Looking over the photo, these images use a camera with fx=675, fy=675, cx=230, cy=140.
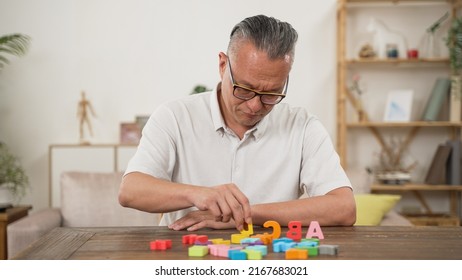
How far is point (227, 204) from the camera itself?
132cm

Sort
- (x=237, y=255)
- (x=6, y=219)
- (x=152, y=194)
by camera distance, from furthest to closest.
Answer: (x=6, y=219) → (x=152, y=194) → (x=237, y=255)

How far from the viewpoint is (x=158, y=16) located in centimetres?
443

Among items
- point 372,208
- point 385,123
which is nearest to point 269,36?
point 372,208

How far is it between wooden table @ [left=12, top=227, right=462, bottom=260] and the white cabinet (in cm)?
290

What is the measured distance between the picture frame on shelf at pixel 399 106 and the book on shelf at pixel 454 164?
1.04 feet

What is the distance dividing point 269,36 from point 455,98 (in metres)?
2.94

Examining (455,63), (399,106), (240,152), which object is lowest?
(240,152)

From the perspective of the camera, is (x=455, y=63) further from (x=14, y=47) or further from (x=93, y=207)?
(x=14, y=47)

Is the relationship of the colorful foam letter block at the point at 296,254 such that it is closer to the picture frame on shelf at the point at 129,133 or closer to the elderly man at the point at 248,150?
the elderly man at the point at 248,150

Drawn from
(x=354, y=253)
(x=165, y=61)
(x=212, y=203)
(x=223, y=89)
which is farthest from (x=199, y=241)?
(x=165, y=61)
